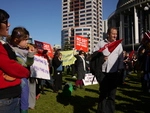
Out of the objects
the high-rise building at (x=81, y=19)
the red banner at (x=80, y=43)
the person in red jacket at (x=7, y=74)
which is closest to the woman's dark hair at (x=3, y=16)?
the person in red jacket at (x=7, y=74)

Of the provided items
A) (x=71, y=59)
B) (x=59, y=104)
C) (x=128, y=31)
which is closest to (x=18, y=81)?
(x=59, y=104)

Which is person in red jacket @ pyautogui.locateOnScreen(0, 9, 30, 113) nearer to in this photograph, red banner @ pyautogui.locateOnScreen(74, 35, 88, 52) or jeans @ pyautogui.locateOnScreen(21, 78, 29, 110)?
jeans @ pyautogui.locateOnScreen(21, 78, 29, 110)

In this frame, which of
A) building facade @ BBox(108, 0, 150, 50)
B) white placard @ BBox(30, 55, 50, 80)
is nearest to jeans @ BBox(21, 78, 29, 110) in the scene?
white placard @ BBox(30, 55, 50, 80)

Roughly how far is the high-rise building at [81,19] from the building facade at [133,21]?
71.5m

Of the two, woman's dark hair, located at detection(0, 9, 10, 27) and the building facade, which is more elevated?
the building facade

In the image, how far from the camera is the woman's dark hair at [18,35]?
9.66 ft

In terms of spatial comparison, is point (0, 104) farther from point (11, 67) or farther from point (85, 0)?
point (85, 0)

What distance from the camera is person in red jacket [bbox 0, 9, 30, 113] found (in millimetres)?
2101

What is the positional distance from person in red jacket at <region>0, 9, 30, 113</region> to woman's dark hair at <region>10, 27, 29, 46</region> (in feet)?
2.24

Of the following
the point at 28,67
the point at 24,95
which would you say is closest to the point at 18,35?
the point at 28,67

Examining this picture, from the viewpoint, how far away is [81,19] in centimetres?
15662

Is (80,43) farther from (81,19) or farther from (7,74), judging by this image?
(81,19)

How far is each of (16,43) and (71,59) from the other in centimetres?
1679

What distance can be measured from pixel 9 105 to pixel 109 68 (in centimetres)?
307
